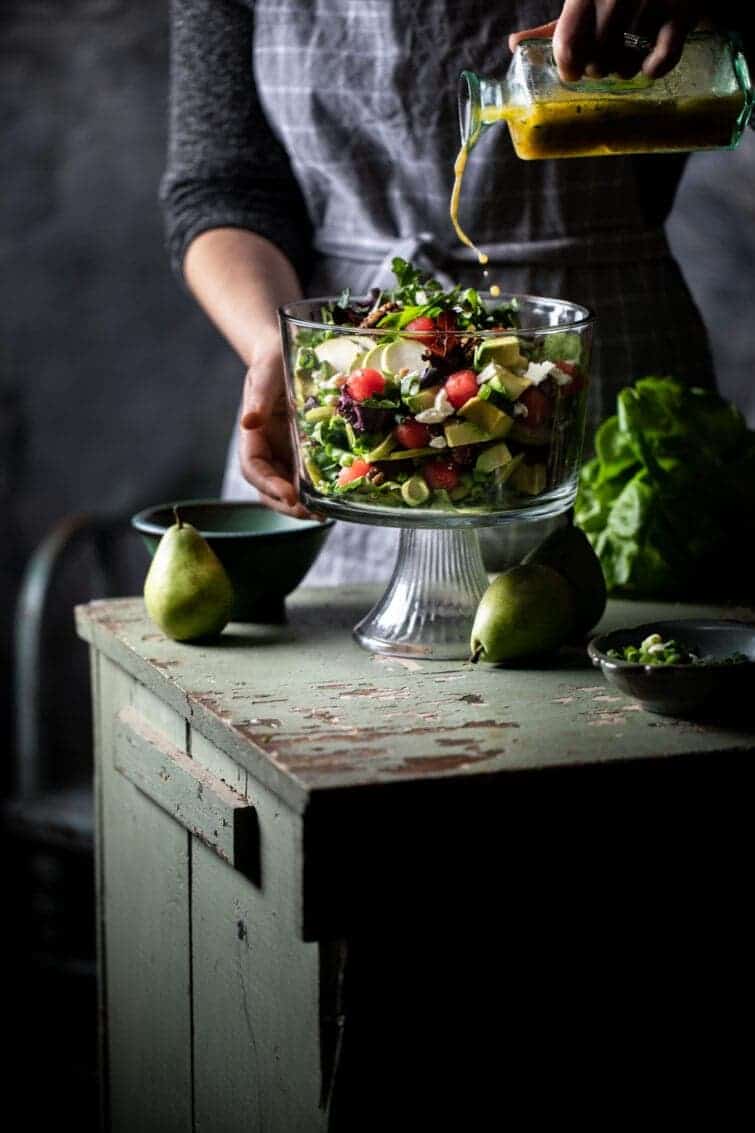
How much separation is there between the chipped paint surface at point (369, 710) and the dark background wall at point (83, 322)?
4.85 ft

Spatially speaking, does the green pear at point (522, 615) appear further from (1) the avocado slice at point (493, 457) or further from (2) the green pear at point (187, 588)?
(2) the green pear at point (187, 588)

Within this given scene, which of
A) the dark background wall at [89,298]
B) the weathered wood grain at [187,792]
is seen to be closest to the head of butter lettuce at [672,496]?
the weathered wood grain at [187,792]

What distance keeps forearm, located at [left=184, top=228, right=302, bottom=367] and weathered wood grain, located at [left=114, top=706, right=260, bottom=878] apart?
0.44 m

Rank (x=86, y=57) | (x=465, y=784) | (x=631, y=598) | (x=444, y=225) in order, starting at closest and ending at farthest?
(x=465, y=784) < (x=631, y=598) < (x=444, y=225) < (x=86, y=57)

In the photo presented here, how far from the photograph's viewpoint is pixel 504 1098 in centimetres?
97

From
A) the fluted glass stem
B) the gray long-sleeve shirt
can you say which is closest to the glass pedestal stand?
the fluted glass stem

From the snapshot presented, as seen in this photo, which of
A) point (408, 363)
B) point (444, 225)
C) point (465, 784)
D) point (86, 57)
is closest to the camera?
point (465, 784)

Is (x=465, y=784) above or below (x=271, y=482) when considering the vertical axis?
below

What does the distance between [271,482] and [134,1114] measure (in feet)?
1.85

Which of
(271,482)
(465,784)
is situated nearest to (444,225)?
(271,482)

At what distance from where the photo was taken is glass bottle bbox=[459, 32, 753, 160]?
1.08m

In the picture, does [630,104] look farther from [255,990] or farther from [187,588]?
[255,990]

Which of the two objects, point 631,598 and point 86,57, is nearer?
point 631,598

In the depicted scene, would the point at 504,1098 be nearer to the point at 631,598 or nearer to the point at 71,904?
the point at 631,598
